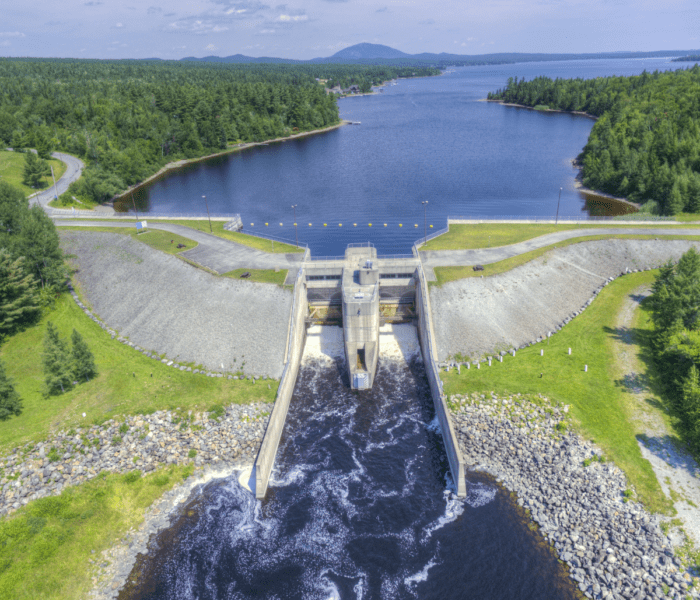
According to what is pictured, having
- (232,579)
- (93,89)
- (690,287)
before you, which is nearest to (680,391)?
(690,287)

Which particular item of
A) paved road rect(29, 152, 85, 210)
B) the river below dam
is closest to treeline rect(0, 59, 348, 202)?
paved road rect(29, 152, 85, 210)

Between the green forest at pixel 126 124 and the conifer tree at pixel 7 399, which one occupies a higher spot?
the green forest at pixel 126 124

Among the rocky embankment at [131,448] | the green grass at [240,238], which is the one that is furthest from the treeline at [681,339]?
the green grass at [240,238]

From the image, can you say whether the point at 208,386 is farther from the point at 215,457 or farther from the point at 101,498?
the point at 101,498

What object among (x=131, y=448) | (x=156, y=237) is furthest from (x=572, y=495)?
(x=156, y=237)

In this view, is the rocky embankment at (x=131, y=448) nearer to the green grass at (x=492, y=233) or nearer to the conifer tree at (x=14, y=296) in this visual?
the conifer tree at (x=14, y=296)

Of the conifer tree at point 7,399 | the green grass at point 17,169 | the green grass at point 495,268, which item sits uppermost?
the green grass at point 17,169

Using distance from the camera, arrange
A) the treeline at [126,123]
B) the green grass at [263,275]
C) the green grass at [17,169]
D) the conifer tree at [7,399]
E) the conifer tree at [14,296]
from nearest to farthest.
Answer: the conifer tree at [7,399] → the conifer tree at [14,296] → the green grass at [263,275] → the green grass at [17,169] → the treeline at [126,123]

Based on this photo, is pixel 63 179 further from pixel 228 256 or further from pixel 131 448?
pixel 131 448
